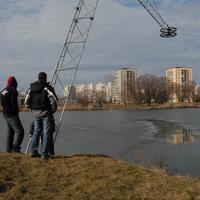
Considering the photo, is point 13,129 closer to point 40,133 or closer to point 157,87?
point 40,133

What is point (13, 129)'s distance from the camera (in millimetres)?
9312

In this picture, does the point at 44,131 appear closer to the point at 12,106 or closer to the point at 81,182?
the point at 12,106

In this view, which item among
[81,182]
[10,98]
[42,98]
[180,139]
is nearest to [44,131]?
[42,98]

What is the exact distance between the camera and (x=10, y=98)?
9.00 meters

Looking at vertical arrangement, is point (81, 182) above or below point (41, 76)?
below

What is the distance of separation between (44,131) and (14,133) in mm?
1502

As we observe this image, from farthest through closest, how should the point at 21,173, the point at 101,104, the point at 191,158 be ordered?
1. the point at 101,104
2. the point at 191,158
3. the point at 21,173

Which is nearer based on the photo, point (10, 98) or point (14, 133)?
point (10, 98)

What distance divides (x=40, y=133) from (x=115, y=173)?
7.81ft

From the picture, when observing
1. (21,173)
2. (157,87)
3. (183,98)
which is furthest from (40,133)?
(183,98)

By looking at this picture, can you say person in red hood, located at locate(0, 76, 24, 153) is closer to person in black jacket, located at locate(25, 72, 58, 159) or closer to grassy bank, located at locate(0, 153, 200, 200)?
person in black jacket, located at locate(25, 72, 58, 159)

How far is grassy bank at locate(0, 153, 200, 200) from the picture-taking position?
5.82m

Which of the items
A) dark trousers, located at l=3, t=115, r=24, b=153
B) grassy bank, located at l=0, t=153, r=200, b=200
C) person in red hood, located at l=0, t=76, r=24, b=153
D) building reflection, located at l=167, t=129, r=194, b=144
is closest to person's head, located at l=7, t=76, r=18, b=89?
person in red hood, located at l=0, t=76, r=24, b=153

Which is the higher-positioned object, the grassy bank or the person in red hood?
the person in red hood
